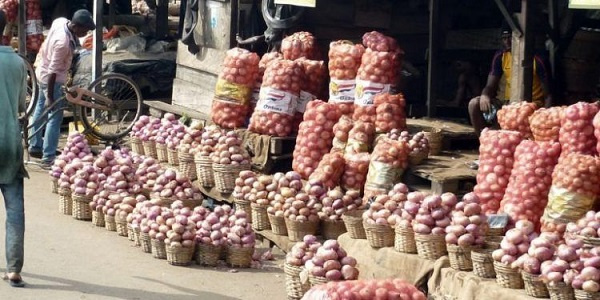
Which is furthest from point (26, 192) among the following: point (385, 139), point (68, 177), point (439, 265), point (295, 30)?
point (439, 265)

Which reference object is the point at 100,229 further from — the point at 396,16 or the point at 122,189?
the point at 396,16

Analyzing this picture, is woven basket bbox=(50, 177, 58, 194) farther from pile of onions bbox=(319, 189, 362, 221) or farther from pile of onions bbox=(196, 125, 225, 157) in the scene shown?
pile of onions bbox=(319, 189, 362, 221)

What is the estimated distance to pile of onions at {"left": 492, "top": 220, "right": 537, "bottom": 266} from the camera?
24.3 ft

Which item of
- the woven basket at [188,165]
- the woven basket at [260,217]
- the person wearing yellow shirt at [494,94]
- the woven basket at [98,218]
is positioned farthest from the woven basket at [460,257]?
the woven basket at [188,165]

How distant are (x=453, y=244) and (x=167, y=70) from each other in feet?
29.5

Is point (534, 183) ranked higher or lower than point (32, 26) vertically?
lower

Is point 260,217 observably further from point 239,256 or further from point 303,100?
point 303,100

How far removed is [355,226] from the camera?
9094 mm

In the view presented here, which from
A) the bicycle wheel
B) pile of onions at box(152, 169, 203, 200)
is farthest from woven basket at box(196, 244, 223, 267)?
the bicycle wheel

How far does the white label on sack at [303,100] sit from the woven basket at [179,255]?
254 centimetres

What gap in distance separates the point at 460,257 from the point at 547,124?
4.66 ft

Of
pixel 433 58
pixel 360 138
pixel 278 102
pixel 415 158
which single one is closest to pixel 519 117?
pixel 415 158

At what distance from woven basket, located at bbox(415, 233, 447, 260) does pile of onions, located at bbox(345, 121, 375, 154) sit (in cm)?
217

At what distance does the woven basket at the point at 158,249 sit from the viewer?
949 cm
